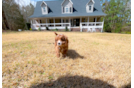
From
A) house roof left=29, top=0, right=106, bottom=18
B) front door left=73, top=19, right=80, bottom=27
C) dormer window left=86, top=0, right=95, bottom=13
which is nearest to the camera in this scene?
dormer window left=86, top=0, right=95, bottom=13

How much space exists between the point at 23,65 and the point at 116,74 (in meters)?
3.65

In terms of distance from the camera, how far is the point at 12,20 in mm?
20031

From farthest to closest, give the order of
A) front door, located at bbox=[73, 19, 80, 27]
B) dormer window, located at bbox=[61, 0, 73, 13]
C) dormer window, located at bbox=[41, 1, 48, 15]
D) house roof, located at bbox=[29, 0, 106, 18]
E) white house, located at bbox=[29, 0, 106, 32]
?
front door, located at bbox=[73, 19, 80, 27], dormer window, located at bbox=[41, 1, 48, 15], dormer window, located at bbox=[61, 0, 73, 13], house roof, located at bbox=[29, 0, 106, 18], white house, located at bbox=[29, 0, 106, 32]

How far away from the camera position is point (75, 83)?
2.12 metres

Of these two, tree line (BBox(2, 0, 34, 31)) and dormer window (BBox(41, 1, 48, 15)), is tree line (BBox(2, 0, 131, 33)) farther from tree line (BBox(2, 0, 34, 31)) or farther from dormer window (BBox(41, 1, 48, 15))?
dormer window (BBox(41, 1, 48, 15))

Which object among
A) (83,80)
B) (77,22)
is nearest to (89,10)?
(77,22)

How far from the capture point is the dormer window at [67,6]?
1745cm

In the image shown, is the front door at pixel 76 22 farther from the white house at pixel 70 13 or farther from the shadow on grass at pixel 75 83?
the shadow on grass at pixel 75 83

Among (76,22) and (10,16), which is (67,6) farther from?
(10,16)

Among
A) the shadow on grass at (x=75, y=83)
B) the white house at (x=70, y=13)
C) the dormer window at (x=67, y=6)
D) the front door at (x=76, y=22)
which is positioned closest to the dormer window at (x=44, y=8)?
the white house at (x=70, y=13)

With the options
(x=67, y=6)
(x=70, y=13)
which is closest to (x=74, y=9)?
(x=70, y=13)

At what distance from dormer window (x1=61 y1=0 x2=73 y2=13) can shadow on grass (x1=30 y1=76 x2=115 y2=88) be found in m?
18.2

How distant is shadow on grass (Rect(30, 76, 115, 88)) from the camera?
2.02 metres

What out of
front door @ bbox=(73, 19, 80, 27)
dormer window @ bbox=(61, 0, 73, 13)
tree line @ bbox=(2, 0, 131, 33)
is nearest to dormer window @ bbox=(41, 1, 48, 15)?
dormer window @ bbox=(61, 0, 73, 13)
